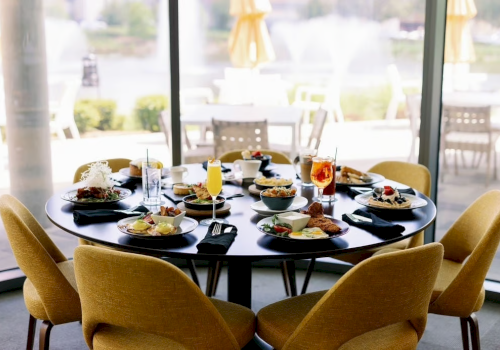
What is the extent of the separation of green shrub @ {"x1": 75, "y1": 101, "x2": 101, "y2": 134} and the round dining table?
58.1 inches

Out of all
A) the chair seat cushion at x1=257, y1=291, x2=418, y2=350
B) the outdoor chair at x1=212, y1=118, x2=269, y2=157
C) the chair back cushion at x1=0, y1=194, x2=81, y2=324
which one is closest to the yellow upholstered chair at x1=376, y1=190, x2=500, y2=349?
the chair seat cushion at x1=257, y1=291, x2=418, y2=350

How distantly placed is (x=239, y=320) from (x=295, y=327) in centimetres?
20

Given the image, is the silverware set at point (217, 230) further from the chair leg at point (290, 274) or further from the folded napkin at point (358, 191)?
the chair leg at point (290, 274)

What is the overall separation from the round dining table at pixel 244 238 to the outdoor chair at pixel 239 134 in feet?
4.56

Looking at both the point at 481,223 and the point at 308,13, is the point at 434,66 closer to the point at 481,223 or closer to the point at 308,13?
the point at 308,13

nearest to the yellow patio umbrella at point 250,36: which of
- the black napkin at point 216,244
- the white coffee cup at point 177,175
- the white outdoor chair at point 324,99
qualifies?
the white outdoor chair at point 324,99

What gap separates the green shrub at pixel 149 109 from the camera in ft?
13.7

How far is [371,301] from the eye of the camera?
1.83 meters

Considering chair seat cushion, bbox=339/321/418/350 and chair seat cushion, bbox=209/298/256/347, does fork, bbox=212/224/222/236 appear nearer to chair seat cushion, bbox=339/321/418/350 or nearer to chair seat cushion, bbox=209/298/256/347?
chair seat cushion, bbox=209/298/256/347

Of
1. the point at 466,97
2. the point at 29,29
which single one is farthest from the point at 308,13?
the point at 29,29

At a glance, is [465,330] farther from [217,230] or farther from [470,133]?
[470,133]

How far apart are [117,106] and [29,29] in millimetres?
706

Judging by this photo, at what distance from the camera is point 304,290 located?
3463mm

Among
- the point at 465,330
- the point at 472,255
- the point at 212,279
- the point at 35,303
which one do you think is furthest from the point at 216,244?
the point at 212,279
